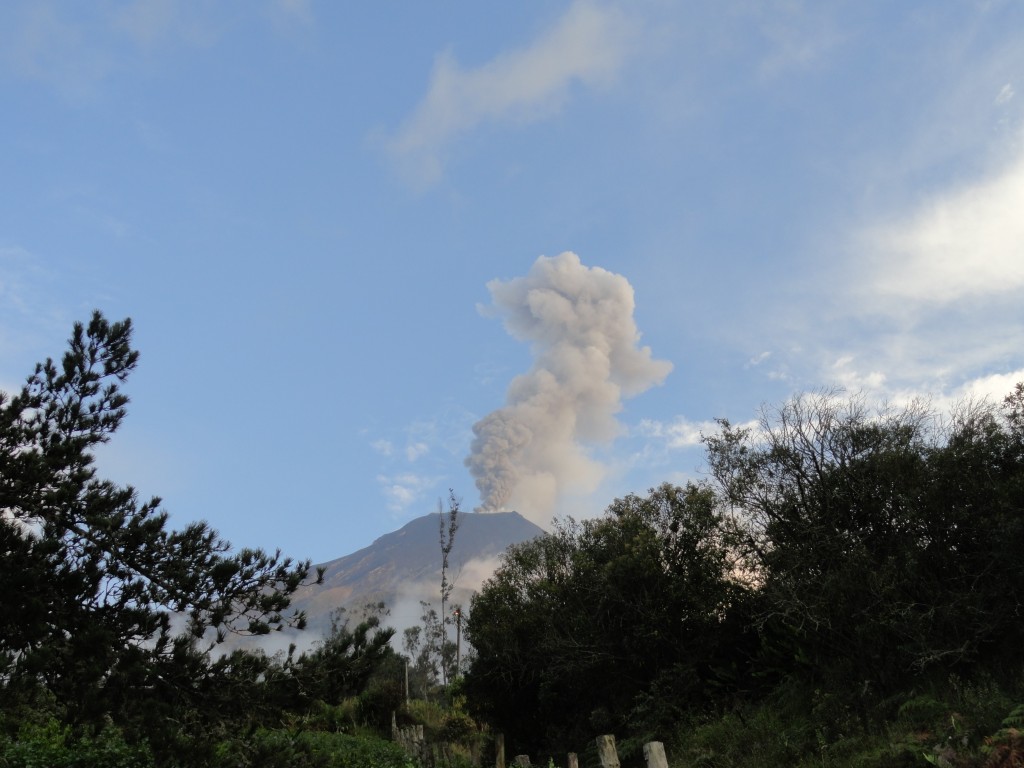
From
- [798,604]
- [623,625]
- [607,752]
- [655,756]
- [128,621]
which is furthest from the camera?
[623,625]

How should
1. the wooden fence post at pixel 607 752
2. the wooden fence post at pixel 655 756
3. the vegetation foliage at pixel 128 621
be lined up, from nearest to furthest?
the vegetation foliage at pixel 128 621 → the wooden fence post at pixel 655 756 → the wooden fence post at pixel 607 752

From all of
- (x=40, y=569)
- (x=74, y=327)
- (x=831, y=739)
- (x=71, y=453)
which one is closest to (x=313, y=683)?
(x=40, y=569)

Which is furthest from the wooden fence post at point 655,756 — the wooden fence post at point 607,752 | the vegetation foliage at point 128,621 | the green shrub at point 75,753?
the green shrub at point 75,753

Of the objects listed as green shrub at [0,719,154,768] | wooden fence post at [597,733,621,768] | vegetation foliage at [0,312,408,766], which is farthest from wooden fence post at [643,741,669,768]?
green shrub at [0,719,154,768]

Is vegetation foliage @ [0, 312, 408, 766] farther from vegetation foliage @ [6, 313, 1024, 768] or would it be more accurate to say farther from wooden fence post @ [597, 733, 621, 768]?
wooden fence post @ [597, 733, 621, 768]

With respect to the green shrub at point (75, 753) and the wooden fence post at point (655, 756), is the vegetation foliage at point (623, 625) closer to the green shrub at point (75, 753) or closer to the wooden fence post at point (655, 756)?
the green shrub at point (75, 753)

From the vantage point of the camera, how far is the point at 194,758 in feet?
29.0

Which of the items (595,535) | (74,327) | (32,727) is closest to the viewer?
(74,327)

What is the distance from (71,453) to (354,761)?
13.7 metres

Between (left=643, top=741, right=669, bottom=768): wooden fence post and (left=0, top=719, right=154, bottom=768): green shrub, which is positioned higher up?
(left=0, top=719, right=154, bottom=768): green shrub

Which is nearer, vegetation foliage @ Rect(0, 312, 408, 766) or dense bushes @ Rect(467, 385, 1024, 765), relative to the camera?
vegetation foliage @ Rect(0, 312, 408, 766)

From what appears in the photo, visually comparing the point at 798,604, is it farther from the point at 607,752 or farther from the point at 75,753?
the point at 75,753

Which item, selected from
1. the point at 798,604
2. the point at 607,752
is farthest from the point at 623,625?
the point at 607,752

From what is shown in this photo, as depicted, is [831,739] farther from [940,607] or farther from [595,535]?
[595,535]
